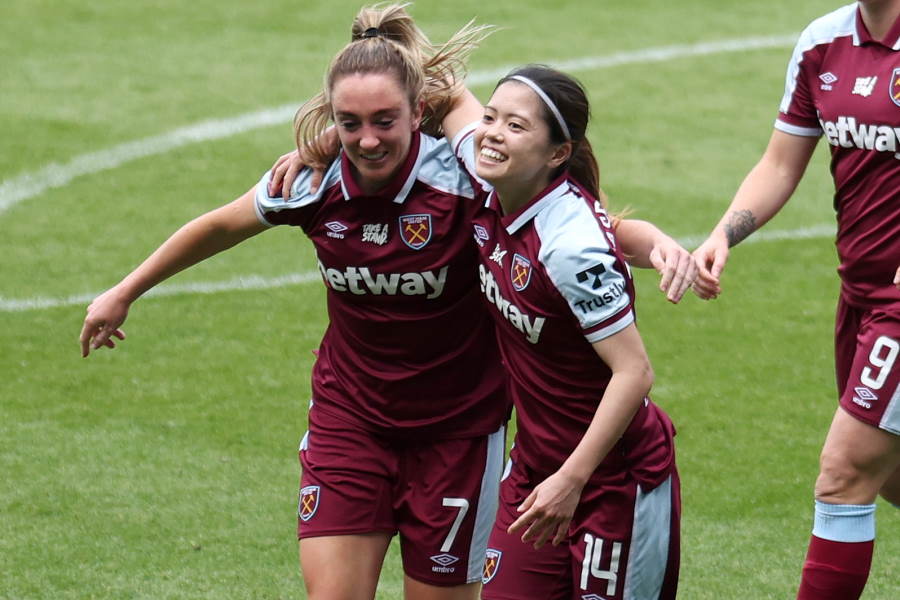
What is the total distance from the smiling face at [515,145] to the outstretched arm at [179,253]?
865 millimetres

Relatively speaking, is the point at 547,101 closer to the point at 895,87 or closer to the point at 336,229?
the point at 336,229

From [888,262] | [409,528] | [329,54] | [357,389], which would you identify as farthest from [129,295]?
[329,54]

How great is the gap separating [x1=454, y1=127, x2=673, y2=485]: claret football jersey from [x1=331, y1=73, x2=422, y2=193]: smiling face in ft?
1.03

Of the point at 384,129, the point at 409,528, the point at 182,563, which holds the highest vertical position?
the point at 384,129

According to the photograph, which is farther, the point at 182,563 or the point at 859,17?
the point at 182,563

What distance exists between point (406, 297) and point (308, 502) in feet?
2.42

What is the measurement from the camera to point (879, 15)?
17.5 ft

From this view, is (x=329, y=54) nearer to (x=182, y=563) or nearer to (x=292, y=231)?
(x=292, y=231)

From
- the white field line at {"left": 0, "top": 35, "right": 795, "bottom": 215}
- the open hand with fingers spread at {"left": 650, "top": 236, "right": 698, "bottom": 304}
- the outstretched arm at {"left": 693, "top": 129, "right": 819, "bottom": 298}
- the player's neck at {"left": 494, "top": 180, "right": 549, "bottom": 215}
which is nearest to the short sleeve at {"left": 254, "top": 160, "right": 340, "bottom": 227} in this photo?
the player's neck at {"left": 494, "top": 180, "right": 549, "bottom": 215}

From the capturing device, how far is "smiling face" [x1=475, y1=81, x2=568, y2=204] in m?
4.64

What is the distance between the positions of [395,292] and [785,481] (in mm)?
2872

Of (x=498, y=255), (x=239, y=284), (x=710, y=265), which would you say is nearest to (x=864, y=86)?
(x=710, y=265)

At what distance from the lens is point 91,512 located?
6859 mm

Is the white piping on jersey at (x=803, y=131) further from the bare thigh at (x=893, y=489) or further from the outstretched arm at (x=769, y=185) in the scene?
the bare thigh at (x=893, y=489)
